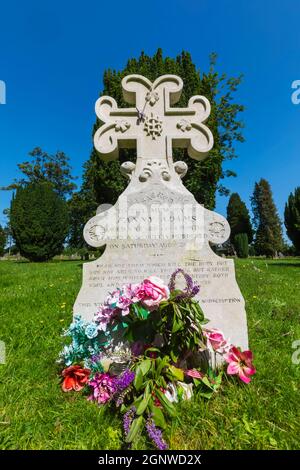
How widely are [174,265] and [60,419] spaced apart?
5.46ft

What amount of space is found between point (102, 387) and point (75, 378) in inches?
10.9

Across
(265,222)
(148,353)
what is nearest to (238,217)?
(265,222)

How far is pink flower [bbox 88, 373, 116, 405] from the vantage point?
85.5 inches

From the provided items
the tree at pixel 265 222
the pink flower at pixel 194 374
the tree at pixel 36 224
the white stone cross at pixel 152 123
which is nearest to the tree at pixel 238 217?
the tree at pixel 265 222

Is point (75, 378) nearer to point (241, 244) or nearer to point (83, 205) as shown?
point (83, 205)

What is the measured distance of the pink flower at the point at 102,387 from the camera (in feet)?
7.13

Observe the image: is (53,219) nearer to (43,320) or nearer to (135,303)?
(43,320)

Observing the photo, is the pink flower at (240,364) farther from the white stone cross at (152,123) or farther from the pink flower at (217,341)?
the white stone cross at (152,123)

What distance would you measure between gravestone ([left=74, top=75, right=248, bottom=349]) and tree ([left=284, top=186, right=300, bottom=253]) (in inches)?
688

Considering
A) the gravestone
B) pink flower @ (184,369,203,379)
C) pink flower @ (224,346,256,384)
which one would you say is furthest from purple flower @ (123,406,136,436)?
the gravestone

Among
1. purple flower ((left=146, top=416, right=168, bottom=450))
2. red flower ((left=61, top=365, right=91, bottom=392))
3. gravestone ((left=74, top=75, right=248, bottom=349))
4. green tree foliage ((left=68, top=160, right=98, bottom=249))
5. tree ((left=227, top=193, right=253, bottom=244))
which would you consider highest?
tree ((left=227, top=193, right=253, bottom=244))

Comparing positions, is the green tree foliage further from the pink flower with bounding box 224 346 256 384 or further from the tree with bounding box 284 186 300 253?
the pink flower with bounding box 224 346 256 384

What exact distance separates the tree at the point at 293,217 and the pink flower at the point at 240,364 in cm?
1813

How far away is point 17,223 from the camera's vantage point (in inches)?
739
